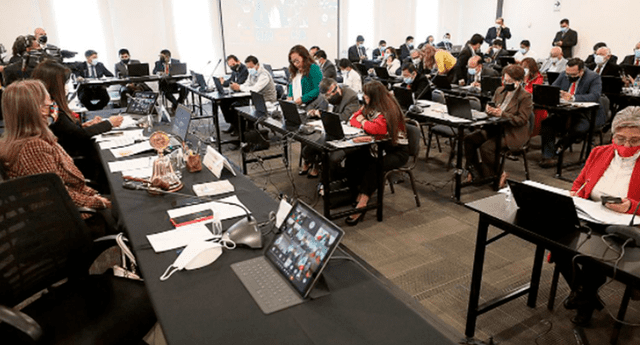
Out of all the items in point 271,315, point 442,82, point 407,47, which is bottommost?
point 271,315

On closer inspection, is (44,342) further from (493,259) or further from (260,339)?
(493,259)

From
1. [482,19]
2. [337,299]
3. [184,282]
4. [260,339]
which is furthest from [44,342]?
[482,19]

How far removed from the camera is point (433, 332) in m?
1.22

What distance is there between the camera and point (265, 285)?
4.75 ft

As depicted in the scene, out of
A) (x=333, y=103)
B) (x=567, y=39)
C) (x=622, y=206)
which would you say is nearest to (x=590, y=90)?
(x=333, y=103)

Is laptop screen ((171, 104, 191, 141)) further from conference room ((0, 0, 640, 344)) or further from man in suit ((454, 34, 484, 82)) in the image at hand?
man in suit ((454, 34, 484, 82))

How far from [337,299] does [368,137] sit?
2.22 meters

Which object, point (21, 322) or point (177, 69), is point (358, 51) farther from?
point (21, 322)

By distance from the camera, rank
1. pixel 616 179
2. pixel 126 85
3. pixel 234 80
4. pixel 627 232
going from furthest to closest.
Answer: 1. pixel 126 85
2. pixel 234 80
3. pixel 616 179
4. pixel 627 232

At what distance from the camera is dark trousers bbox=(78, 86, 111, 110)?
749cm

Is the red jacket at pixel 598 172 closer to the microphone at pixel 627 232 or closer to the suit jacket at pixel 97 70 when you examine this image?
the microphone at pixel 627 232

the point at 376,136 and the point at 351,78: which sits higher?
the point at 351,78

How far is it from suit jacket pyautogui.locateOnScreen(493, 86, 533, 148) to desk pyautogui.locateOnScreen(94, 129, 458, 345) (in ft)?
10.5

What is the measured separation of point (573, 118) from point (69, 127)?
16.2ft
